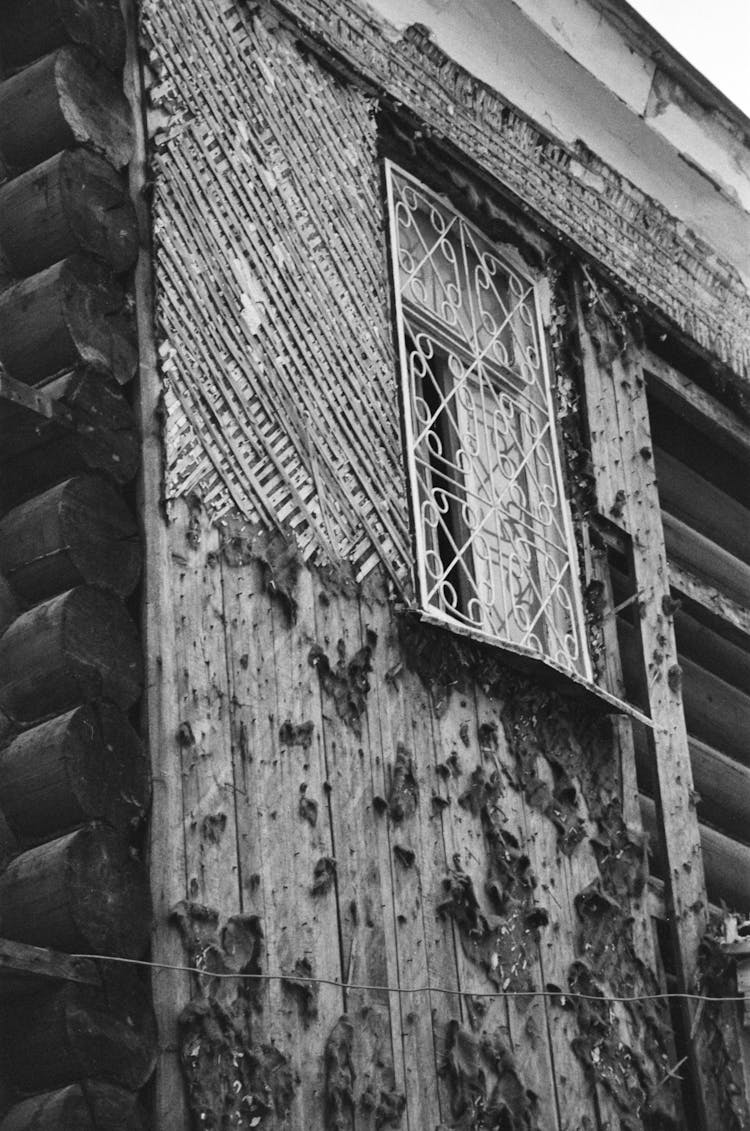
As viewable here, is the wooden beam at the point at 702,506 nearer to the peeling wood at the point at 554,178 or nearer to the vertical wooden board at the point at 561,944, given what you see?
the peeling wood at the point at 554,178

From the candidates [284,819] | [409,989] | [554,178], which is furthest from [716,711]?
[284,819]

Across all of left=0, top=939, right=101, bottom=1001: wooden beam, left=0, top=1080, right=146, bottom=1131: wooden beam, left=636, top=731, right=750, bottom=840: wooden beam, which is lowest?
left=0, top=1080, right=146, bottom=1131: wooden beam

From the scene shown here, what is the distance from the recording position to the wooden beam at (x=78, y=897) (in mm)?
3779

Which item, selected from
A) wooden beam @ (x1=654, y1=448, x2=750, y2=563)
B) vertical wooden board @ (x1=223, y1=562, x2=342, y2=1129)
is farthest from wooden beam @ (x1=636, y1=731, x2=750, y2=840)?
vertical wooden board @ (x1=223, y1=562, x2=342, y2=1129)

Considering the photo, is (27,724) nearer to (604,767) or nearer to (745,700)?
(604,767)

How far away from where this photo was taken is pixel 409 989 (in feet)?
15.0

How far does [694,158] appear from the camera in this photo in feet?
23.7

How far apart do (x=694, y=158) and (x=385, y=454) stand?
2654mm

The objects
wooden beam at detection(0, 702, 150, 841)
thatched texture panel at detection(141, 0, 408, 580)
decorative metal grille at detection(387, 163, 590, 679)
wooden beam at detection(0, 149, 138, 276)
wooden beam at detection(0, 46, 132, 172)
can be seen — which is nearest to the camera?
wooden beam at detection(0, 702, 150, 841)

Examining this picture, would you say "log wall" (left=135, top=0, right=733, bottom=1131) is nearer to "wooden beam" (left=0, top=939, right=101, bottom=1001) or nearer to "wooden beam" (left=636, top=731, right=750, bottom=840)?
"wooden beam" (left=0, top=939, right=101, bottom=1001)

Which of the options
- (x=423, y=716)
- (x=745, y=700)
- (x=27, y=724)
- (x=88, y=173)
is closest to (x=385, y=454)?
(x=423, y=716)

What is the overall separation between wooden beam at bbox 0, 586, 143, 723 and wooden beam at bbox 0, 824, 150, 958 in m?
0.31

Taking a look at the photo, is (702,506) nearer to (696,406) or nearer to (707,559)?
(707,559)

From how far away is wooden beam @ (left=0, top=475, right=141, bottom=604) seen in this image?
4109 mm
